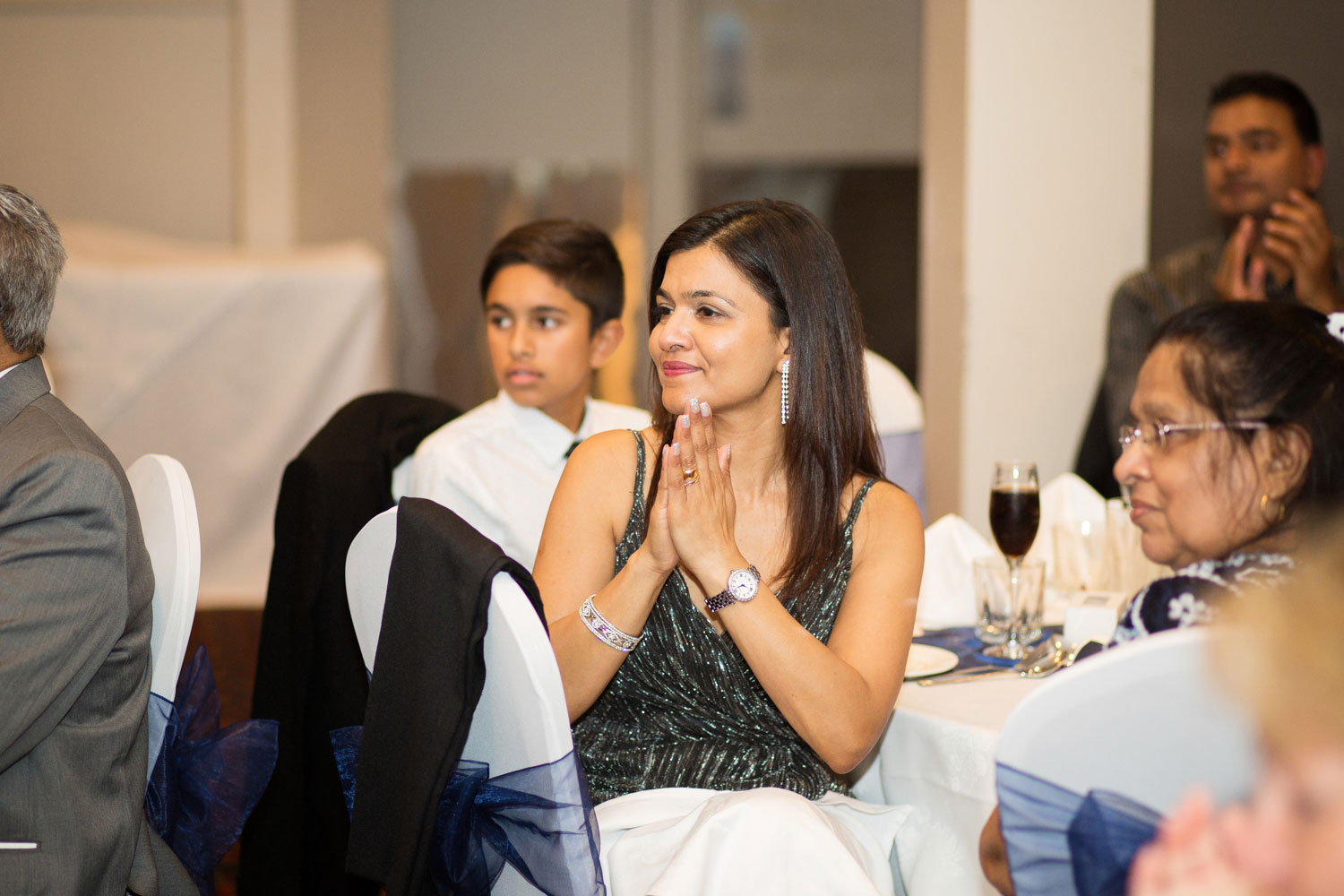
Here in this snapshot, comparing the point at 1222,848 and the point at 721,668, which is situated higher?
the point at 1222,848

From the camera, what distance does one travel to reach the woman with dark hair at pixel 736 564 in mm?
1513

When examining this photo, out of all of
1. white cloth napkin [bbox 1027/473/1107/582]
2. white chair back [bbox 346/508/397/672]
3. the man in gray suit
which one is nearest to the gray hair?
the man in gray suit

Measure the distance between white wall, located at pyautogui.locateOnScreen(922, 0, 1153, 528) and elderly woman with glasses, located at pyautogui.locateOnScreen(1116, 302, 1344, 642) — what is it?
7.12 ft

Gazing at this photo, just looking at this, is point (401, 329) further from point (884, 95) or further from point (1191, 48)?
point (1191, 48)

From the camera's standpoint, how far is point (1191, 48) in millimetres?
3541

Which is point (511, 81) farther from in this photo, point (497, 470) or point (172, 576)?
point (172, 576)

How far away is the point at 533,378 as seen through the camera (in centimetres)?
257

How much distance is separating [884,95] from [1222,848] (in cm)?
555

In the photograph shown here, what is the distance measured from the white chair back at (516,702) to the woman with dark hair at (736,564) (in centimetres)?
25

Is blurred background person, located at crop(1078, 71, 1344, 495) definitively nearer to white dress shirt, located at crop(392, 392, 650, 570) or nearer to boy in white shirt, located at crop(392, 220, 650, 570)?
boy in white shirt, located at crop(392, 220, 650, 570)

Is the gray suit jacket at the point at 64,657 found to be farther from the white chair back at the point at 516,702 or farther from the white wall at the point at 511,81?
the white wall at the point at 511,81

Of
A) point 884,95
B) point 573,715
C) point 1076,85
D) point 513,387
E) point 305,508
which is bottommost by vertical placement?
point 573,715

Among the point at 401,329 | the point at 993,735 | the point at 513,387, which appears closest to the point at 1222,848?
the point at 993,735

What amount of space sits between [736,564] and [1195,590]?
550mm
